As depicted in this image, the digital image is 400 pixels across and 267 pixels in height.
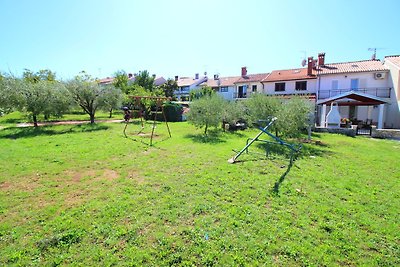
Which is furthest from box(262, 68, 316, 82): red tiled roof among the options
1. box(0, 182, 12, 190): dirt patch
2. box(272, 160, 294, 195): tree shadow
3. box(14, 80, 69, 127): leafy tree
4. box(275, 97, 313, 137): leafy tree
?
box(0, 182, 12, 190): dirt patch

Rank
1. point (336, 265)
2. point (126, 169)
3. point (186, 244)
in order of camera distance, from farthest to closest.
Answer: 1. point (126, 169)
2. point (186, 244)
3. point (336, 265)

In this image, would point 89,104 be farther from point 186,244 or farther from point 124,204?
point 186,244

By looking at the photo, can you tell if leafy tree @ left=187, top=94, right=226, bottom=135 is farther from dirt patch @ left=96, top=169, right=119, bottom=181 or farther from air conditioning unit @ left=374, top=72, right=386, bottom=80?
air conditioning unit @ left=374, top=72, right=386, bottom=80

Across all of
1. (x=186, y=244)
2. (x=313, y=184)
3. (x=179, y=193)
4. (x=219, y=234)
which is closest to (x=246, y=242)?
(x=219, y=234)

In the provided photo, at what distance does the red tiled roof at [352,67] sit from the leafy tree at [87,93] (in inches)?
899

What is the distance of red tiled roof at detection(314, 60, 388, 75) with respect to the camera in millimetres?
21891

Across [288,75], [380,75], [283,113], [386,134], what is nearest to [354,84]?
[380,75]

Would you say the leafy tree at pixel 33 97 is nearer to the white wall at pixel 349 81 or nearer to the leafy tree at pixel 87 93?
the leafy tree at pixel 87 93

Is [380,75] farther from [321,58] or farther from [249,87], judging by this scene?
[249,87]

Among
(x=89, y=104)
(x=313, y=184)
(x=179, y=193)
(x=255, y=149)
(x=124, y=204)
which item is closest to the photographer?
(x=124, y=204)

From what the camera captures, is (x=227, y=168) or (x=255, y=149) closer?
A: (x=227, y=168)

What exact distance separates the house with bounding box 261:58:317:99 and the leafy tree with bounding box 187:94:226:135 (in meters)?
14.9

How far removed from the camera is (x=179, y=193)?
5.07 m

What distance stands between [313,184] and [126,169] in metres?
5.50
